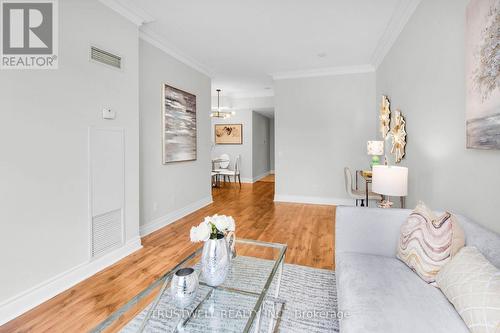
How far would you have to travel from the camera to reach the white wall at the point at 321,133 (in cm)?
488

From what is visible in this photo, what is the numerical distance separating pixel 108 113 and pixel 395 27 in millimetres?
3477

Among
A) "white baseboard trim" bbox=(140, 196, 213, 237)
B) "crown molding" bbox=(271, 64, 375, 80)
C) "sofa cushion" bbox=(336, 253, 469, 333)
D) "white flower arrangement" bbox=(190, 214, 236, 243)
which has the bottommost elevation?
"white baseboard trim" bbox=(140, 196, 213, 237)

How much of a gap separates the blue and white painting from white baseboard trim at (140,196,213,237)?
11.3ft

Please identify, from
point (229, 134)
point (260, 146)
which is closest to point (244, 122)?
point (229, 134)

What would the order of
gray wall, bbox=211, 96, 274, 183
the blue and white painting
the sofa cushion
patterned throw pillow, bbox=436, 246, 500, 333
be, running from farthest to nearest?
gray wall, bbox=211, 96, 274, 183, the blue and white painting, the sofa cushion, patterned throw pillow, bbox=436, 246, 500, 333

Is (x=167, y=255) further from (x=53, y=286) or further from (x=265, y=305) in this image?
(x=265, y=305)

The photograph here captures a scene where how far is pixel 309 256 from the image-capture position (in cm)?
271

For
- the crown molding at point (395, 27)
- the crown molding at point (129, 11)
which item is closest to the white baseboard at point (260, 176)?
the crown molding at point (395, 27)

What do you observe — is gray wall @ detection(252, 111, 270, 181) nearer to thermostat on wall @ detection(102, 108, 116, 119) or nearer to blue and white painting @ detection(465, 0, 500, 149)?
thermostat on wall @ detection(102, 108, 116, 119)

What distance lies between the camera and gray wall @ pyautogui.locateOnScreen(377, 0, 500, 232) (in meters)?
1.55

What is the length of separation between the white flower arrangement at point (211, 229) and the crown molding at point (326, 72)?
4394 millimetres

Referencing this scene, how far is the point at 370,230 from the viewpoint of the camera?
6.02ft

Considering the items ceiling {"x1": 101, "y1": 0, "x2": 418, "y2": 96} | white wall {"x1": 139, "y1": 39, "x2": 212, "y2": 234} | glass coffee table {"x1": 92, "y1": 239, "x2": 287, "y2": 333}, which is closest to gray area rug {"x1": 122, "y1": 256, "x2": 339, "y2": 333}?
glass coffee table {"x1": 92, "y1": 239, "x2": 287, "y2": 333}

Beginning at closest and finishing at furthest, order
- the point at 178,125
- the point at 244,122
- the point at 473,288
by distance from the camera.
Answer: the point at 473,288, the point at 178,125, the point at 244,122
